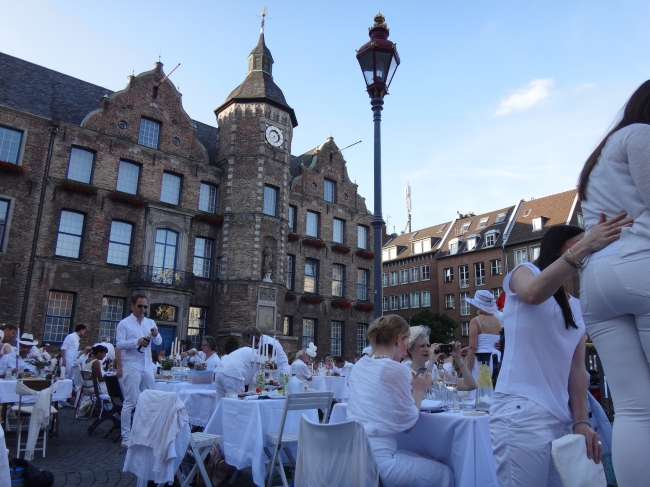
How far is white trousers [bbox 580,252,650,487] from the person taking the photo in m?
1.76

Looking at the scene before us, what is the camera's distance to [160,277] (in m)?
21.3

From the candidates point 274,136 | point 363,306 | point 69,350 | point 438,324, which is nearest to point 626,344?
point 69,350

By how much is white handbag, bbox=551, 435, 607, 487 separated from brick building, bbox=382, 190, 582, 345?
116ft

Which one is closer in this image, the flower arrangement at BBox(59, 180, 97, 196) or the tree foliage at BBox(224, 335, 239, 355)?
the flower arrangement at BBox(59, 180, 97, 196)

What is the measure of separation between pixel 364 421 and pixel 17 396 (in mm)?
6250

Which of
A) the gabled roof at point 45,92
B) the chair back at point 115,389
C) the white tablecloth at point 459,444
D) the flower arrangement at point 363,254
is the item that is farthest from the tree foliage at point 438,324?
the white tablecloth at point 459,444

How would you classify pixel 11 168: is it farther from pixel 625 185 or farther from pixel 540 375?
pixel 625 185

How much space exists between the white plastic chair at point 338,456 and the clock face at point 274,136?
2249 cm

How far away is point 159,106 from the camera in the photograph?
2352 centimetres

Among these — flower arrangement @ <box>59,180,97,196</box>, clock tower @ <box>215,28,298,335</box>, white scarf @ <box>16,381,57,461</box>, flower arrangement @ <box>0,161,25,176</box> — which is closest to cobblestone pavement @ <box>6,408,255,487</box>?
white scarf @ <box>16,381,57,461</box>

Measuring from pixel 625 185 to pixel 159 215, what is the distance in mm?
22080

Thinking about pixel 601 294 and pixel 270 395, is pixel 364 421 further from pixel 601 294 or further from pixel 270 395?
pixel 270 395

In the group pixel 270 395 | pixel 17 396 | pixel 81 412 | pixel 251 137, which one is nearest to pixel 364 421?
pixel 270 395

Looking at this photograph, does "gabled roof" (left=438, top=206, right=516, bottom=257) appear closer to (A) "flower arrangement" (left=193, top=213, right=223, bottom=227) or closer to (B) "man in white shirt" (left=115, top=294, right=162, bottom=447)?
(A) "flower arrangement" (left=193, top=213, right=223, bottom=227)
